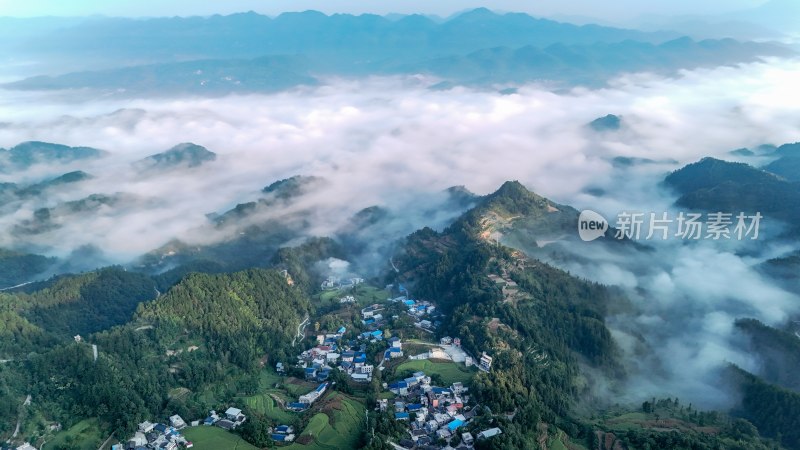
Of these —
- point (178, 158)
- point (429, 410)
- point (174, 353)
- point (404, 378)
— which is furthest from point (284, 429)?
point (178, 158)

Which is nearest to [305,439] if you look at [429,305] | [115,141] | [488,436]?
[488,436]

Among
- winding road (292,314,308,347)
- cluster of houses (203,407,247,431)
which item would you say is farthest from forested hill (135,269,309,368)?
cluster of houses (203,407,247,431)

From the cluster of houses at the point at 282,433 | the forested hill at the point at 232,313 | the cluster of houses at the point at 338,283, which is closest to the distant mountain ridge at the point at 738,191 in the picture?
the cluster of houses at the point at 338,283

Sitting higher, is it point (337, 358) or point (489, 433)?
point (489, 433)

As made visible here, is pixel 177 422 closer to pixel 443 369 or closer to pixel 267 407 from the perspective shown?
pixel 267 407

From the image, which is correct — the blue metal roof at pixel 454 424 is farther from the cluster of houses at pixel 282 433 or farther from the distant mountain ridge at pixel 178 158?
the distant mountain ridge at pixel 178 158
